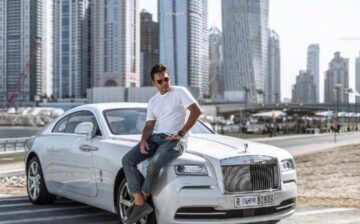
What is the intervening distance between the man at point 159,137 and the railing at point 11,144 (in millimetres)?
30546

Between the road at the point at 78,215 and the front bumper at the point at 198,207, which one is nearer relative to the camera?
the front bumper at the point at 198,207

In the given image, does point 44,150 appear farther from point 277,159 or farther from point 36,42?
point 36,42

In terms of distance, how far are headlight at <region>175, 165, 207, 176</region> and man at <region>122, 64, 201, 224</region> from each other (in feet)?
0.42

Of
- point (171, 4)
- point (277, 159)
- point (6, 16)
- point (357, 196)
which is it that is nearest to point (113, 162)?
point (277, 159)

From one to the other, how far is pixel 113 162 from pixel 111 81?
173784 millimetres

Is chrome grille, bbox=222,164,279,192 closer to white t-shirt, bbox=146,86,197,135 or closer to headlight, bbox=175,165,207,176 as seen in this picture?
headlight, bbox=175,165,207,176

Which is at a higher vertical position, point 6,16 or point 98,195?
point 6,16

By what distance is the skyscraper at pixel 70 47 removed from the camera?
17800 cm

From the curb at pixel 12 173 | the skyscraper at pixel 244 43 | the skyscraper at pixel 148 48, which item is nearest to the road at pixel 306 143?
the curb at pixel 12 173

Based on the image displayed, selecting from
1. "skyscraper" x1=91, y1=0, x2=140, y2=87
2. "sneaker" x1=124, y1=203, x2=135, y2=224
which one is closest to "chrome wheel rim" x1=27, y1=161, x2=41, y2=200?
"sneaker" x1=124, y1=203, x2=135, y2=224

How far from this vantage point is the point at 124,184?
6195 millimetres

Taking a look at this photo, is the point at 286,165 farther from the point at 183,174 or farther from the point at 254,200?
the point at 183,174

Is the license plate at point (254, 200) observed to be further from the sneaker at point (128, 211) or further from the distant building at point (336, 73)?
the distant building at point (336, 73)

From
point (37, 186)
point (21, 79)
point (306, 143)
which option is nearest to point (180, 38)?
point (21, 79)
